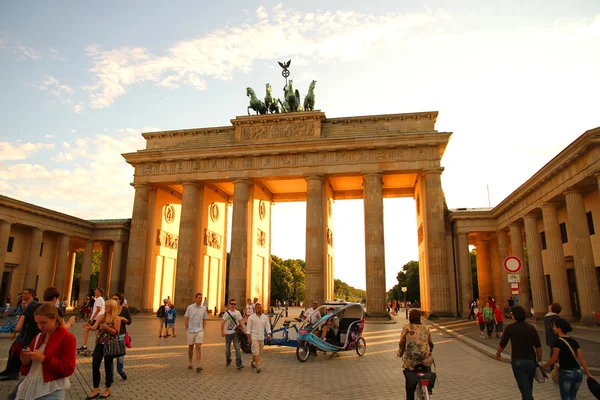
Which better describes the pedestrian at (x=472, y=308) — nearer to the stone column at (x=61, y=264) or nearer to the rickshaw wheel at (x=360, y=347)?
the rickshaw wheel at (x=360, y=347)

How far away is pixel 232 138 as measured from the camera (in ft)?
132

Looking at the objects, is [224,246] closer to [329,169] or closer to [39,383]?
[329,169]

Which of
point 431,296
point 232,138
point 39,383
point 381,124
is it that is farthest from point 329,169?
point 39,383

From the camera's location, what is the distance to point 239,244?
36594 millimetres

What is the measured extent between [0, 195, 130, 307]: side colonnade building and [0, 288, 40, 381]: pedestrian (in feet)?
95.4

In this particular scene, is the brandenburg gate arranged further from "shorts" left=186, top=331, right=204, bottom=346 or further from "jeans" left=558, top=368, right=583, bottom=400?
"jeans" left=558, top=368, right=583, bottom=400

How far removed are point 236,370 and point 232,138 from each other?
30542 millimetres

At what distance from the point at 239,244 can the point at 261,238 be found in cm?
583

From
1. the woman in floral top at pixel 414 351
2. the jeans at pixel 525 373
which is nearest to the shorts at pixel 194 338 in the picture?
the woman in floral top at pixel 414 351

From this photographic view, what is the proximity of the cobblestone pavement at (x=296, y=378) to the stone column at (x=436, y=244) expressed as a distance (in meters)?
17.8

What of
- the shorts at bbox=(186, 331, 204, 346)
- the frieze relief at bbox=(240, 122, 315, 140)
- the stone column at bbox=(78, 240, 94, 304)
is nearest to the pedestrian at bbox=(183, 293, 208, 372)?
the shorts at bbox=(186, 331, 204, 346)

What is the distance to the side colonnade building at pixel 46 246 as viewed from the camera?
115 feet

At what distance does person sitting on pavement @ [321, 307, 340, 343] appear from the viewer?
14680 millimetres

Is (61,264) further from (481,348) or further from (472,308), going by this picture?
(481,348)
